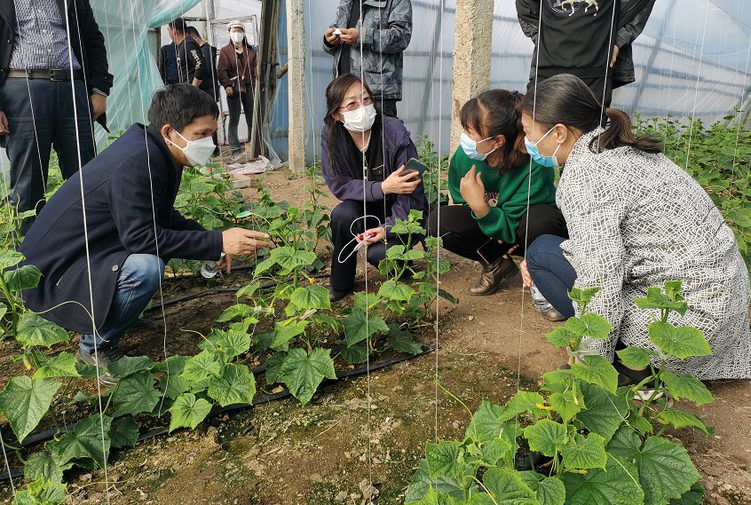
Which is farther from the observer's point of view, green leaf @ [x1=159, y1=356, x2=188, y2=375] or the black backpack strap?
the black backpack strap

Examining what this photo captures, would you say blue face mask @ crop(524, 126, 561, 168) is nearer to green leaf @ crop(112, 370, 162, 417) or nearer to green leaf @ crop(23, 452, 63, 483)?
green leaf @ crop(112, 370, 162, 417)

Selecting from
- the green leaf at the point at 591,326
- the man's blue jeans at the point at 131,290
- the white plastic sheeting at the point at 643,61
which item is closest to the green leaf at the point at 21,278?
the man's blue jeans at the point at 131,290

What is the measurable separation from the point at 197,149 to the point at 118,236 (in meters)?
0.41

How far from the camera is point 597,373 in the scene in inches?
47.4

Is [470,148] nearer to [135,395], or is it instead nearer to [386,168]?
[386,168]

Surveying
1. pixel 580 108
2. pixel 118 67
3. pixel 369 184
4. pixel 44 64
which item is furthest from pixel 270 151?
pixel 580 108

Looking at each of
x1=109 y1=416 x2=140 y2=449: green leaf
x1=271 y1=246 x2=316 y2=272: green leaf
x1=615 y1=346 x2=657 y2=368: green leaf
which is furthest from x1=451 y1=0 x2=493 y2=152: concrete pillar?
x1=109 y1=416 x2=140 y2=449: green leaf

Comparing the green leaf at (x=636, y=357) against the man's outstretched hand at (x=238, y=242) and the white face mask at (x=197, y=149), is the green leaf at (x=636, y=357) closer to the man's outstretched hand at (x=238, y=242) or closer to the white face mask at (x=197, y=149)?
the man's outstretched hand at (x=238, y=242)

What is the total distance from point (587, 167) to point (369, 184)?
1124 millimetres

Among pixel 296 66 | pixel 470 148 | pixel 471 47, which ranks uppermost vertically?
pixel 471 47

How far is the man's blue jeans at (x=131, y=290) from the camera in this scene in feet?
5.92

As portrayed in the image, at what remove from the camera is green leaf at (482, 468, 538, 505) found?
0.98m

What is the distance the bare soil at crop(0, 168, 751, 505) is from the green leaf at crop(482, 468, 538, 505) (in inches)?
18.6

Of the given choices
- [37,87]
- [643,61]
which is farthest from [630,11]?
[643,61]
